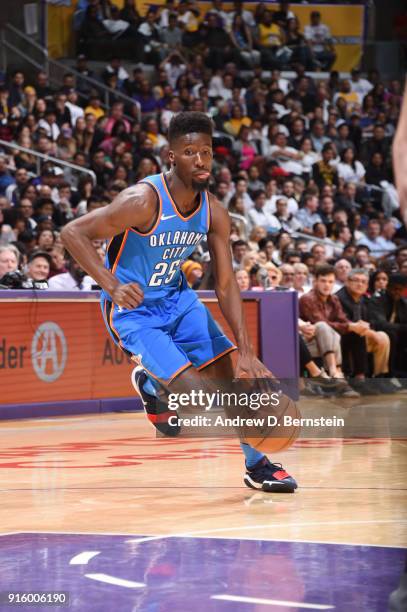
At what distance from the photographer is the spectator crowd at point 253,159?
11828 millimetres

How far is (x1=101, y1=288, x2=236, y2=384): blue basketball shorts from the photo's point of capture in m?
5.22

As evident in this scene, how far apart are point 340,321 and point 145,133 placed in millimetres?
5878

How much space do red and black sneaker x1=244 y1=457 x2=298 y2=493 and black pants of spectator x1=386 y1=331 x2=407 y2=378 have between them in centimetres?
700

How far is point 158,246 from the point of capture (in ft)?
17.5

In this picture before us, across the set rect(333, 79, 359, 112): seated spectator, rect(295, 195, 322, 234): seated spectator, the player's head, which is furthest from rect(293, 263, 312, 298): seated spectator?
rect(333, 79, 359, 112): seated spectator

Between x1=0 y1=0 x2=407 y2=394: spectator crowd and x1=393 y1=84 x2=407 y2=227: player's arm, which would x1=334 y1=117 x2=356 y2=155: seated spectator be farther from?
x1=393 y1=84 x2=407 y2=227: player's arm

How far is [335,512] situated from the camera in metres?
4.80

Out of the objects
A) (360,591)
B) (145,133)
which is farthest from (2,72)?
(360,591)

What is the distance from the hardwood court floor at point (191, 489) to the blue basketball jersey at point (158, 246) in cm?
106

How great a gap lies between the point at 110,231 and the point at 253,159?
12.5 m

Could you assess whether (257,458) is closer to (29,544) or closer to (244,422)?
(244,422)

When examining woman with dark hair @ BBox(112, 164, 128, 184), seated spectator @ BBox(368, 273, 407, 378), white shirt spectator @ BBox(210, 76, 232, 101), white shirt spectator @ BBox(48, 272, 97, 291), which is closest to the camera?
white shirt spectator @ BBox(48, 272, 97, 291)

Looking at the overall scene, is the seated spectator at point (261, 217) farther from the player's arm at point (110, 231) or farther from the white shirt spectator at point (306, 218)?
the player's arm at point (110, 231)

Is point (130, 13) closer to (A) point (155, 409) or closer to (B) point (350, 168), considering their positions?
(B) point (350, 168)
